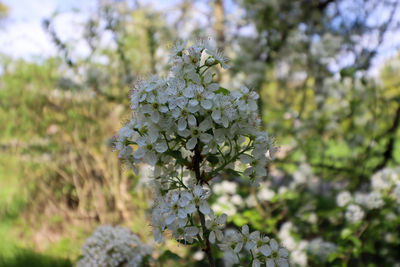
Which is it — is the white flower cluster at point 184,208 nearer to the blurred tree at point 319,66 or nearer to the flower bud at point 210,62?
the flower bud at point 210,62

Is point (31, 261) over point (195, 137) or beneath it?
over

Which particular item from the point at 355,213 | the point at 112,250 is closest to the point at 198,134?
the point at 112,250

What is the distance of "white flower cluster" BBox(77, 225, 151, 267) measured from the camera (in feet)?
5.27

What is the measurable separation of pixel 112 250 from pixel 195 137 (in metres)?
0.97

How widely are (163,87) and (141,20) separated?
15.8 ft

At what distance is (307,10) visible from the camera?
13.6ft

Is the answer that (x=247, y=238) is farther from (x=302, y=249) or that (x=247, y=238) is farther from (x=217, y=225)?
(x=302, y=249)

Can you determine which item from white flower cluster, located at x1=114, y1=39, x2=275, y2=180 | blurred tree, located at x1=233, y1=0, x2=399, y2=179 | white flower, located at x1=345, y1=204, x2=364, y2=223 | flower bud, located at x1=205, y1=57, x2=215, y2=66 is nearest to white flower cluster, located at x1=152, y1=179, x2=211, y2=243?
white flower cluster, located at x1=114, y1=39, x2=275, y2=180

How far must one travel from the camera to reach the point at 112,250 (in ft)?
5.46

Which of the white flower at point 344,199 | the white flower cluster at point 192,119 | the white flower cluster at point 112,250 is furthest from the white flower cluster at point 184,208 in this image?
the white flower at point 344,199

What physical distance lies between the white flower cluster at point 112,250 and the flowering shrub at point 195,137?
0.56m

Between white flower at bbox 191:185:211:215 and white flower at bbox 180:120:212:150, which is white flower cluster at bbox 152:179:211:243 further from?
white flower at bbox 180:120:212:150

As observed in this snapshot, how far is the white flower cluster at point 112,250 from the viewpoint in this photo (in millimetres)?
1607

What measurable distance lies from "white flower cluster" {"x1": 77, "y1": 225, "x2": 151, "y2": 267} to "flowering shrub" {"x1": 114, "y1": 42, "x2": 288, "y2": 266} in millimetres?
558
